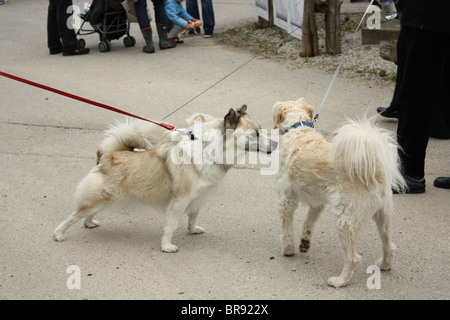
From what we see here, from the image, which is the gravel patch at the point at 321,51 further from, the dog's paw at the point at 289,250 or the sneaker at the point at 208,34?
the dog's paw at the point at 289,250

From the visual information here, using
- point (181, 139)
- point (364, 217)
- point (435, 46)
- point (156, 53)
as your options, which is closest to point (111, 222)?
point (181, 139)

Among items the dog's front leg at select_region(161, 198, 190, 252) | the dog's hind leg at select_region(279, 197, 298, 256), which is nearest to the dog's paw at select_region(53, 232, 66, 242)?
the dog's front leg at select_region(161, 198, 190, 252)

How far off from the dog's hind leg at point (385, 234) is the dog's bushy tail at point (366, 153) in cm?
25

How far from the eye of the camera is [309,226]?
4.56 meters

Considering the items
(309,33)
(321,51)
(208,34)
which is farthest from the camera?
(208,34)

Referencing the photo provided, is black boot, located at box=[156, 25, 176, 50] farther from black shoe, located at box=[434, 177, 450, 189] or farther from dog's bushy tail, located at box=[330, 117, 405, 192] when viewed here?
dog's bushy tail, located at box=[330, 117, 405, 192]

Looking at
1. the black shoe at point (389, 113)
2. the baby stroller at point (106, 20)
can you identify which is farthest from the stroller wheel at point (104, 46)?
the black shoe at point (389, 113)

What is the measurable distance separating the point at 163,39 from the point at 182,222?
6575mm

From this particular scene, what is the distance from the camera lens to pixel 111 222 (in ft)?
17.5

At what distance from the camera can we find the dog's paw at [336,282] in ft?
13.5

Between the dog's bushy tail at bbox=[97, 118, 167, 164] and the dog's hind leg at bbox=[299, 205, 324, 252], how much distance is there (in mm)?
1631

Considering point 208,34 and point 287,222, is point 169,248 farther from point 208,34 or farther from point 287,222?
point 208,34

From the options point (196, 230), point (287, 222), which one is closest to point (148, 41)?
point (196, 230)
